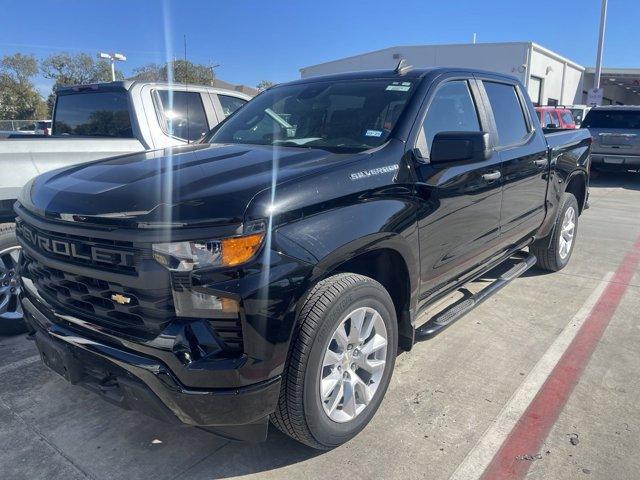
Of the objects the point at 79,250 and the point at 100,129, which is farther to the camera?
the point at 100,129

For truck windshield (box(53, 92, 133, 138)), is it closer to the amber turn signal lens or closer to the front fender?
the front fender

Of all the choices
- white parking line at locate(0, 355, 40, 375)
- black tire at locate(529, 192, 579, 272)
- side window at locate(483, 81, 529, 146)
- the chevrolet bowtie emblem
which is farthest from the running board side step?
white parking line at locate(0, 355, 40, 375)

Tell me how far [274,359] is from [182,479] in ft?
2.81

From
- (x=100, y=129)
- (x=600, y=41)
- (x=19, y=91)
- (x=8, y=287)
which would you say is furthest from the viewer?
(x=19, y=91)

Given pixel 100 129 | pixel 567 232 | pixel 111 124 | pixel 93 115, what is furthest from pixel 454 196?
pixel 93 115

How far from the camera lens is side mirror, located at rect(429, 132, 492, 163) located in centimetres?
292

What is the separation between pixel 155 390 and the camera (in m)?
2.22

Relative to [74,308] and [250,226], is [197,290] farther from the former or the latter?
[74,308]

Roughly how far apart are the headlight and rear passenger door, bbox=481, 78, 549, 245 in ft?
8.24

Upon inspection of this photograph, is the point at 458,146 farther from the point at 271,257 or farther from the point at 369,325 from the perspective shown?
the point at 271,257

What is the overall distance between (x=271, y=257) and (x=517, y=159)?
2.72 meters

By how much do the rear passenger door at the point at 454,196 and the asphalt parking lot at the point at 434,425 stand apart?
0.65 m

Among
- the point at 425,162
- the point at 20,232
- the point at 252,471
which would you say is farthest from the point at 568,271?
the point at 20,232

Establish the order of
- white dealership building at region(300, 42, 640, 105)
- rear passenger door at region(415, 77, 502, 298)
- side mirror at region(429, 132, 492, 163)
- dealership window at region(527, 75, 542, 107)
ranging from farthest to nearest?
dealership window at region(527, 75, 542, 107) < white dealership building at region(300, 42, 640, 105) < rear passenger door at region(415, 77, 502, 298) < side mirror at region(429, 132, 492, 163)
